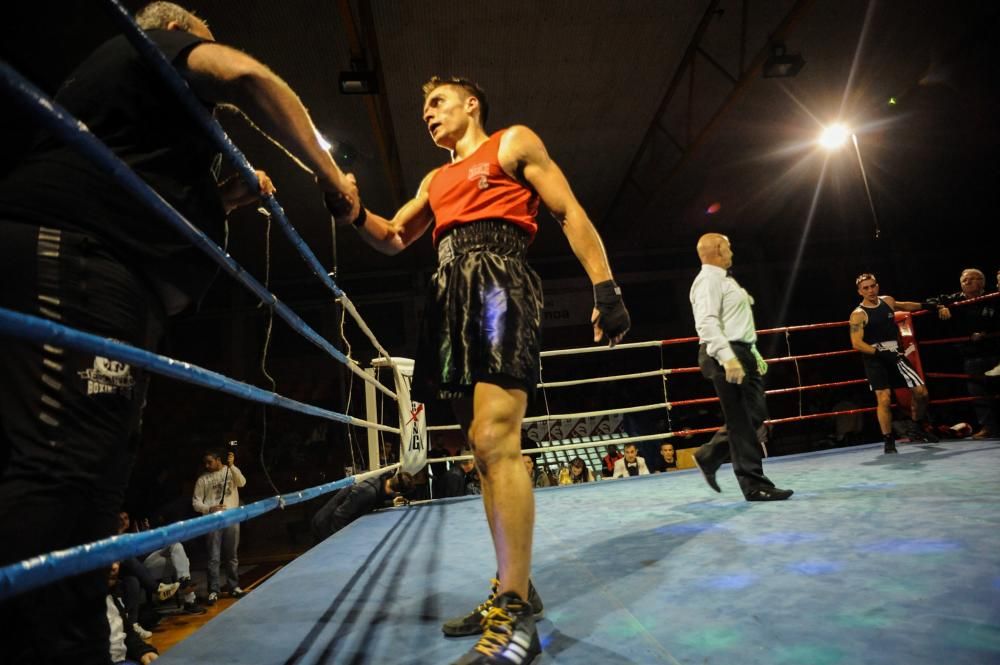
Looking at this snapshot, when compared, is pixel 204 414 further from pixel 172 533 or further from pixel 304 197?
pixel 172 533

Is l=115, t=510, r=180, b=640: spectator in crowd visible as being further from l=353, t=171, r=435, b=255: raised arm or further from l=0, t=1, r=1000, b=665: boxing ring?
l=353, t=171, r=435, b=255: raised arm

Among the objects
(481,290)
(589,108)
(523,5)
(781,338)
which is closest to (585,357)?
(781,338)

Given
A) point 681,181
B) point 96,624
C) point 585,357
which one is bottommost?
point 96,624

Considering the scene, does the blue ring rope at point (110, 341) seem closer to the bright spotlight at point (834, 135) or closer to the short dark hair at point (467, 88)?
the short dark hair at point (467, 88)

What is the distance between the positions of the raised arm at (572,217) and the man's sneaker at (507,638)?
626mm

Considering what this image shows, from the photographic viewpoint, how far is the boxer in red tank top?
1135 mm

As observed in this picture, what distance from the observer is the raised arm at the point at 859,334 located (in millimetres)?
3920

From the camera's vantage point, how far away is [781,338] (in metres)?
11.0

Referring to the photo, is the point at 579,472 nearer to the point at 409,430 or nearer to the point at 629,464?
the point at 629,464

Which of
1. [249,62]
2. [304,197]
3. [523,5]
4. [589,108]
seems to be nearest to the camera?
[249,62]

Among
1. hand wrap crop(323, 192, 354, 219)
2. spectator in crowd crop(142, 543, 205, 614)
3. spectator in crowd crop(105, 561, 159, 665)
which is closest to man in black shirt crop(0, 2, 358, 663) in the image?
hand wrap crop(323, 192, 354, 219)

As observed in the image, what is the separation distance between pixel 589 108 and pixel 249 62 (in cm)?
648

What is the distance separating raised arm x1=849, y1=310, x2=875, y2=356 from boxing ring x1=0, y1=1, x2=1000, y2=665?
5.58 ft

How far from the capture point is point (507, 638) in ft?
3.16
